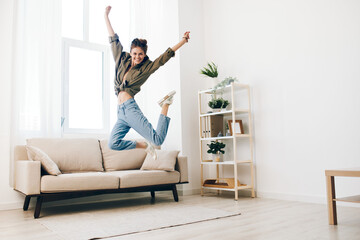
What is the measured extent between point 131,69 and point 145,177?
162 centimetres

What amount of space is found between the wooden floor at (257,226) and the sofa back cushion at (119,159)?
2.38ft

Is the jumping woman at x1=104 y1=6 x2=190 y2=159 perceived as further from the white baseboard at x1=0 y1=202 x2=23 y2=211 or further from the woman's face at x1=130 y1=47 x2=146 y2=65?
the white baseboard at x1=0 y1=202 x2=23 y2=211

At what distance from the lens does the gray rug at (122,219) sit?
263 centimetres

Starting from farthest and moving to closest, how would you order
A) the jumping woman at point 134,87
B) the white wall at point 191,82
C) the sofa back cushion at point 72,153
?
the white wall at point 191,82
the sofa back cushion at point 72,153
the jumping woman at point 134,87

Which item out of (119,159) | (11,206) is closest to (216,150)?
(119,159)

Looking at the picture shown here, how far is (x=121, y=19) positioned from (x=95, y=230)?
3548mm

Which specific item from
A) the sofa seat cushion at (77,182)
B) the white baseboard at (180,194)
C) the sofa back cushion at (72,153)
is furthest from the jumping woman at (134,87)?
the white baseboard at (180,194)

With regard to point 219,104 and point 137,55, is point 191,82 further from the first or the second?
point 137,55

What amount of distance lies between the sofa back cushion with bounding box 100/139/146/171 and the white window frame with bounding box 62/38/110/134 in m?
0.53

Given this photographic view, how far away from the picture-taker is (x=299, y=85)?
3979mm

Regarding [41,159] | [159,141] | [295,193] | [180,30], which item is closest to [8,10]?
[41,159]

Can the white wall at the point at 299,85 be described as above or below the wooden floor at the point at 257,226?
above

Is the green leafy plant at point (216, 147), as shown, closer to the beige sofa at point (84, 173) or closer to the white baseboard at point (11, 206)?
the beige sofa at point (84, 173)

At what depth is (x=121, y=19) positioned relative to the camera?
5137mm
